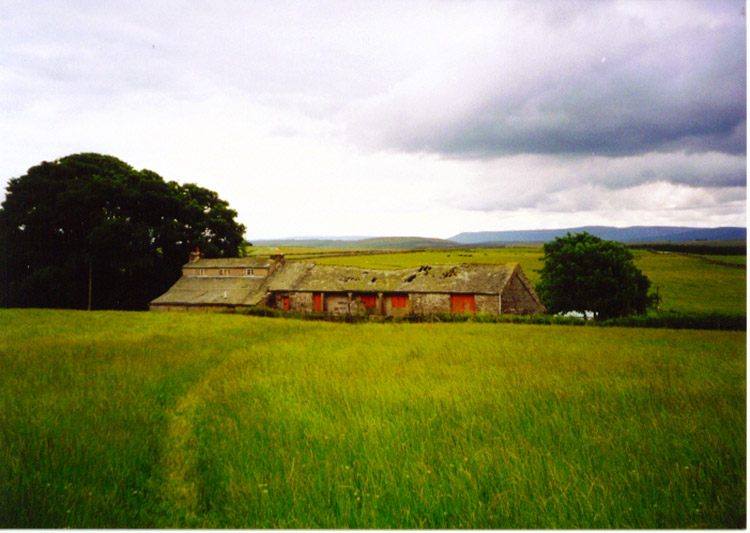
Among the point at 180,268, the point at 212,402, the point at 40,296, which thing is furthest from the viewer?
the point at 180,268

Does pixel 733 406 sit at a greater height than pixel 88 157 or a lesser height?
lesser

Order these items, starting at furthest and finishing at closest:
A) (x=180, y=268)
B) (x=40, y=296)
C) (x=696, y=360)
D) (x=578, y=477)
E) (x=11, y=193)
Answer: (x=180, y=268) < (x=40, y=296) < (x=11, y=193) < (x=696, y=360) < (x=578, y=477)

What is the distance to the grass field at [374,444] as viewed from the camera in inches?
153

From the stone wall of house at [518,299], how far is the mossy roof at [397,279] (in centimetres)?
91

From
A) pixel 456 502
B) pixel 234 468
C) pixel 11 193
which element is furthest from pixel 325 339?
pixel 11 193

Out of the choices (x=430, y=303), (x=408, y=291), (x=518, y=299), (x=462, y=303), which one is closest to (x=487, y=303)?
(x=462, y=303)

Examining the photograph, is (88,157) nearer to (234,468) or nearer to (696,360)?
(234,468)

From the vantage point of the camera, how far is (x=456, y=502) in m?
3.91

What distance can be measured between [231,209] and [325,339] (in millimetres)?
29751

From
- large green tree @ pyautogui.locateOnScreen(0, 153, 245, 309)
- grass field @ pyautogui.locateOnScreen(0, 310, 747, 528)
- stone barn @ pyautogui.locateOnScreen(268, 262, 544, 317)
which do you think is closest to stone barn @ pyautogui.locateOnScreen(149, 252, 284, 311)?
stone barn @ pyautogui.locateOnScreen(268, 262, 544, 317)

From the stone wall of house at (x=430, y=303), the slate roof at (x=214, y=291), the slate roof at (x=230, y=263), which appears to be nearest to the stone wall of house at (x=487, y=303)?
the stone wall of house at (x=430, y=303)

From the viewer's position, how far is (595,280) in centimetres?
2823

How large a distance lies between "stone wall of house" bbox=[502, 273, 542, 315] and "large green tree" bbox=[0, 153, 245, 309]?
27.1 meters

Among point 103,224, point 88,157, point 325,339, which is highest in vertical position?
point 88,157
